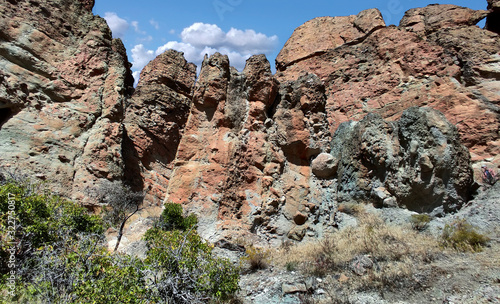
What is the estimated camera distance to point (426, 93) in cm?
1446

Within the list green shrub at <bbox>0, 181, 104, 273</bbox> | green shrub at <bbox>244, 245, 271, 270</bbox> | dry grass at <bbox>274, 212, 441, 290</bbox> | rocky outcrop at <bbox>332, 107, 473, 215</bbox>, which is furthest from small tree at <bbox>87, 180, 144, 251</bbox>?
rocky outcrop at <bbox>332, 107, 473, 215</bbox>

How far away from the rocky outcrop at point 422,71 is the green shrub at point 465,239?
466 cm

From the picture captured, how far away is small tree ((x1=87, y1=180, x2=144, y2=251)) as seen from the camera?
11199mm

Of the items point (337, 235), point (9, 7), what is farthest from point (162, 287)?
point (9, 7)

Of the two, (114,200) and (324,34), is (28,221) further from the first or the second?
(324,34)

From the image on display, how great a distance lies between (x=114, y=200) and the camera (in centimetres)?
1147

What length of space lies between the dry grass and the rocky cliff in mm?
1124

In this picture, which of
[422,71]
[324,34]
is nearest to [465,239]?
[422,71]

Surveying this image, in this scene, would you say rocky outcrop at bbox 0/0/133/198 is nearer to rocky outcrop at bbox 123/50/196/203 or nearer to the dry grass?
rocky outcrop at bbox 123/50/196/203

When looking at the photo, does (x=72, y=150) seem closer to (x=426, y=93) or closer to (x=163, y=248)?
(x=163, y=248)

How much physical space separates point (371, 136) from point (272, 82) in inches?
164

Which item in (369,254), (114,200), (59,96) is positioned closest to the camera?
(369,254)

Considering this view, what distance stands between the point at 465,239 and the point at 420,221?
4.98ft

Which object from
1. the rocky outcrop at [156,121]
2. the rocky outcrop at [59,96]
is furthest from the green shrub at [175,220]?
the rocky outcrop at [156,121]
